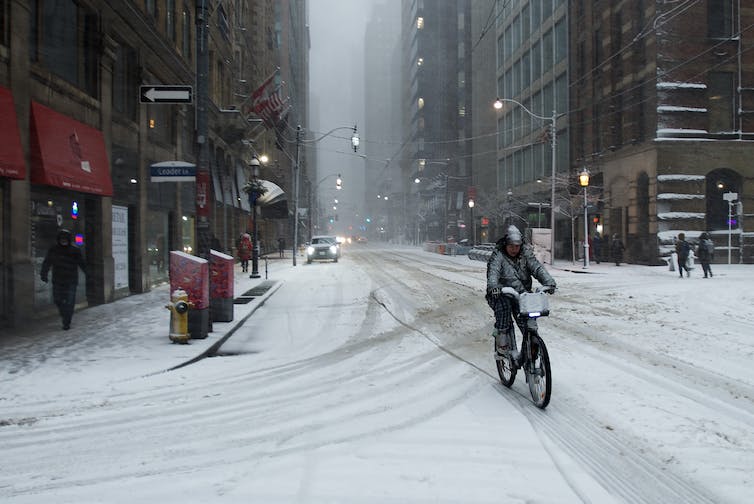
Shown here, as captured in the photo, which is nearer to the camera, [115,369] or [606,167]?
[115,369]

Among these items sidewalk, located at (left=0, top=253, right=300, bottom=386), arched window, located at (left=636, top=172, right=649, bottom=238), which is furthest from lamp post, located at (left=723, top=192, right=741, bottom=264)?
sidewalk, located at (left=0, top=253, right=300, bottom=386)

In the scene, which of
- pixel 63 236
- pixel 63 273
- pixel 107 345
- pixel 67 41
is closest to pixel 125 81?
pixel 67 41

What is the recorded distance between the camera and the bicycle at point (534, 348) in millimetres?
5254

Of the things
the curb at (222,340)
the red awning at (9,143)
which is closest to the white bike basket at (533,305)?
the curb at (222,340)

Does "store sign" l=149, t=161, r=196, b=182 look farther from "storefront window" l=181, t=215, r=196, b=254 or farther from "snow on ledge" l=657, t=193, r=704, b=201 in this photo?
"snow on ledge" l=657, t=193, r=704, b=201

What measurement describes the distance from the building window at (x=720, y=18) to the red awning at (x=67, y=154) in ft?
104

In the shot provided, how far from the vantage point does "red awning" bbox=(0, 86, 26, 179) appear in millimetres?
9305

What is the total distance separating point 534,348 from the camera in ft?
17.8

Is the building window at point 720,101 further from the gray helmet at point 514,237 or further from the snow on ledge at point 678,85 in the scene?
the gray helmet at point 514,237

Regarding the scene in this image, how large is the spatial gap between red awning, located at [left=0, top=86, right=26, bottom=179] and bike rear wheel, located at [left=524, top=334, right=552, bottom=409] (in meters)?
8.89

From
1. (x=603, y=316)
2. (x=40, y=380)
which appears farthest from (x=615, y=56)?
(x=40, y=380)

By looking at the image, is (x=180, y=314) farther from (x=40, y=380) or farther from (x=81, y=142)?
(x=81, y=142)

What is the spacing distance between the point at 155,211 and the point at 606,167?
92.4 ft

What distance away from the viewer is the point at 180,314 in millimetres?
8789
